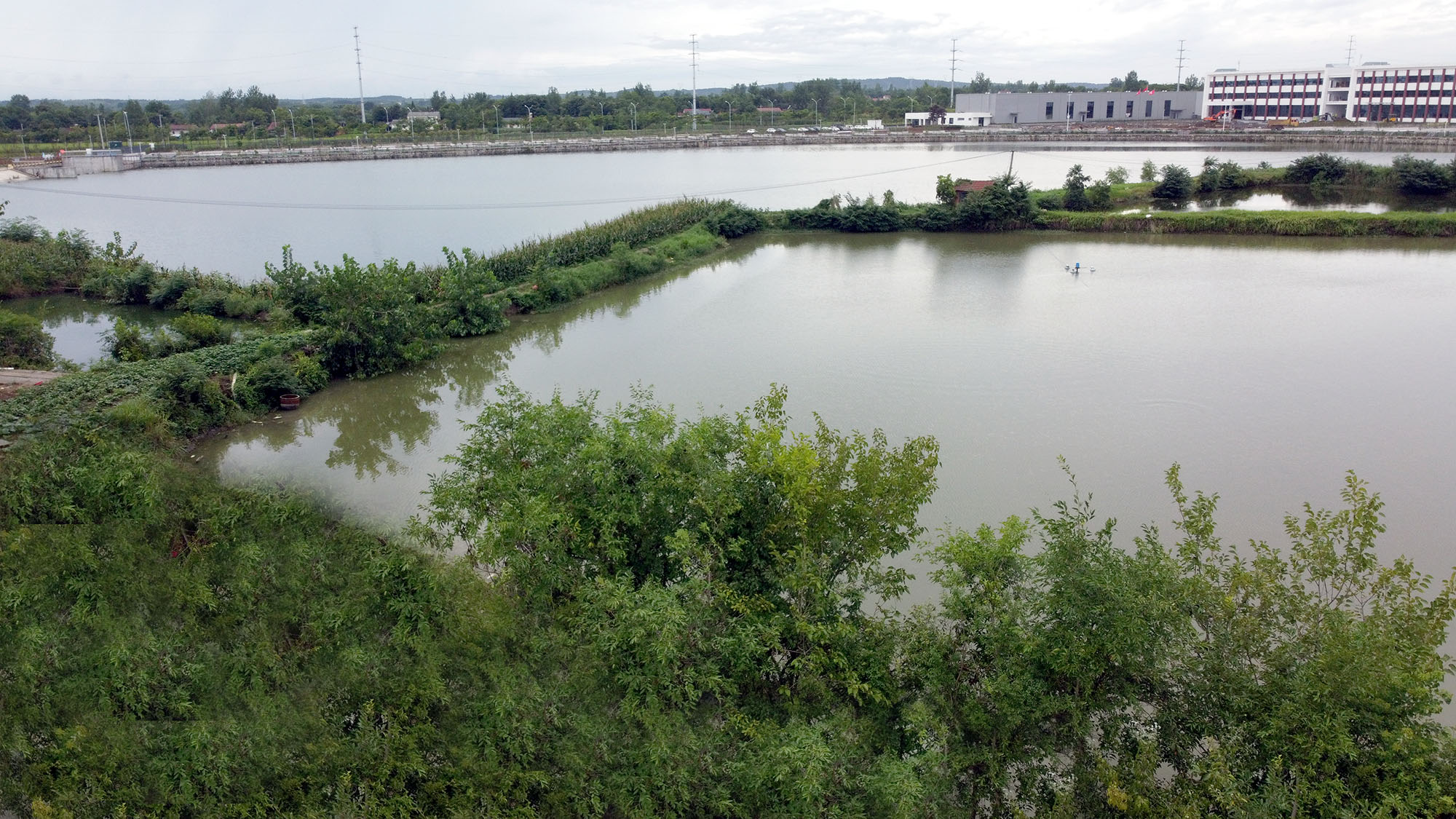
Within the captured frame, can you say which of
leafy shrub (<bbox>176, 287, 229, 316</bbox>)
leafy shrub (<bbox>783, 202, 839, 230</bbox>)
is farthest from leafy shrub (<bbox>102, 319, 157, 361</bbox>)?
leafy shrub (<bbox>783, 202, 839, 230</bbox>)

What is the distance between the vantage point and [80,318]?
752 inches

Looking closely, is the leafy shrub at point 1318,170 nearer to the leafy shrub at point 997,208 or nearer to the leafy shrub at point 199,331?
the leafy shrub at point 997,208

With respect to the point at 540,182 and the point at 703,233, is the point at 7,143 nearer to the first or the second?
the point at 540,182

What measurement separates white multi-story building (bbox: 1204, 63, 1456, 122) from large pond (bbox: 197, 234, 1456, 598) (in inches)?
1708

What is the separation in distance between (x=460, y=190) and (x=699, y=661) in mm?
36993

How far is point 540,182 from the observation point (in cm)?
4225

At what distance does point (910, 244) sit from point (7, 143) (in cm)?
5865

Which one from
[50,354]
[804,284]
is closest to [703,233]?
[804,284]

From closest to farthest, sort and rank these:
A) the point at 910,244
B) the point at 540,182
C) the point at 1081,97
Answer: the point at 910,244
the point at 540,182
the point at 1081,97

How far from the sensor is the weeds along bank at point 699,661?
5.34 metres

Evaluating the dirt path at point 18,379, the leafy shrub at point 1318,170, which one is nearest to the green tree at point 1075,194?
the leafy shrub at point 1318,170

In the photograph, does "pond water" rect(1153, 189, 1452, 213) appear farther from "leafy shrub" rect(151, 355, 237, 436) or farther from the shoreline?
"leafy shrub" rect(151, 355, 237, 436)

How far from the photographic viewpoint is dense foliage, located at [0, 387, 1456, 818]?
210 inches

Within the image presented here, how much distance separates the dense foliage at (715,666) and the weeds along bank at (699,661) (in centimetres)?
2
